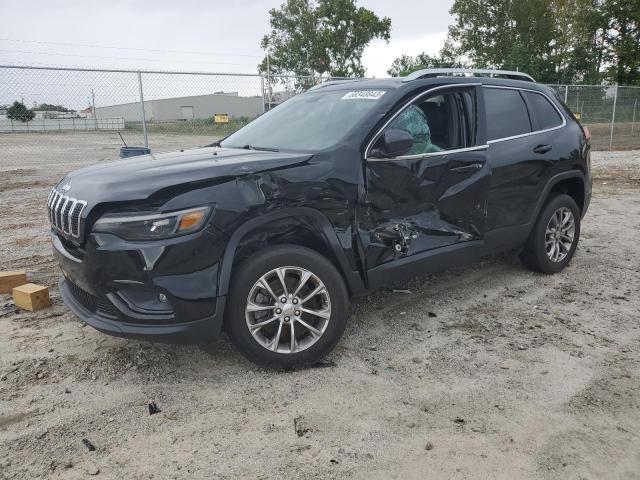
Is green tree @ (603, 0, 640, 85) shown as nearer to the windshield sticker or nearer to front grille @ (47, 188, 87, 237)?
the windshield sticker

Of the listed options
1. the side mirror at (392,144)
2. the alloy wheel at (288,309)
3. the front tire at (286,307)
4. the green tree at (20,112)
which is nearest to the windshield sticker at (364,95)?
the side mirror at (392,144)

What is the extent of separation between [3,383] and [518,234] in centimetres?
400

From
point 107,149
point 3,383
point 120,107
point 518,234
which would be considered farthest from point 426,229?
point 107,149

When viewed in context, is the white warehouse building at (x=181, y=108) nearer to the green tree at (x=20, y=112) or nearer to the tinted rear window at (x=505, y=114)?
the green tree at (x=20, y=112)

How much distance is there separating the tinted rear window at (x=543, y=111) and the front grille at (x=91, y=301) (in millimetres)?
3914

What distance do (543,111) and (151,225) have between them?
3.79 m

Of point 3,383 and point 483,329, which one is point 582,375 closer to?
point 483,329

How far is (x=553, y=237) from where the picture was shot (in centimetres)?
512

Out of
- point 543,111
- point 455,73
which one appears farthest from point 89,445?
point 543,111

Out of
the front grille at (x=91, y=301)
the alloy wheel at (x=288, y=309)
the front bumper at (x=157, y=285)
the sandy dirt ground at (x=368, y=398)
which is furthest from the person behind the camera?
the alloy wheel at (x=288, y=309)

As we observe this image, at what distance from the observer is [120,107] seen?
11750 millimetres

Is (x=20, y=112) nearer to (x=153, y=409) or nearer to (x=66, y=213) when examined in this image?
(x=66, y=213)

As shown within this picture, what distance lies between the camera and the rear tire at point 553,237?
16.2 ft

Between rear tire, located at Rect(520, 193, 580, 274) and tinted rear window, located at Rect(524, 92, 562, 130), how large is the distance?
0.67m
